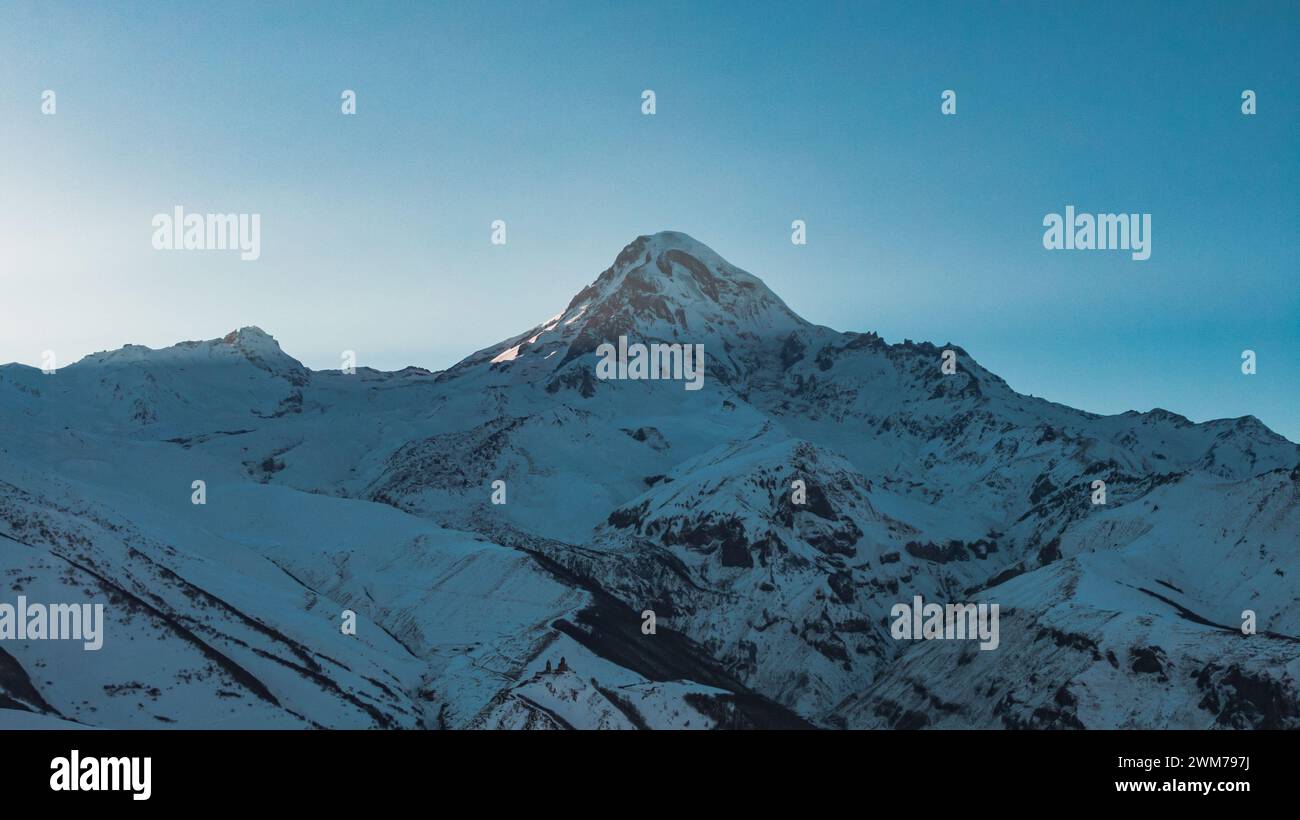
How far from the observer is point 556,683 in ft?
360

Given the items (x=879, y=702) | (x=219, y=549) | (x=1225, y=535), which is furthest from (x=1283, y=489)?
(x=219, y=549)

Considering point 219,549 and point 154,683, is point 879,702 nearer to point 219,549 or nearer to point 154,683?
point 219,549

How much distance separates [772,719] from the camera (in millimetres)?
146000

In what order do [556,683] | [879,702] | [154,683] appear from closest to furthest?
[154,683]
[556,683]
[879,702]

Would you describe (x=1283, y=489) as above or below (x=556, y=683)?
above

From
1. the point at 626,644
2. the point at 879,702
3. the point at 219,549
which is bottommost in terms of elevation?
the point at 879,702

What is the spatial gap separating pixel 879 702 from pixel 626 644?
43.7 m
